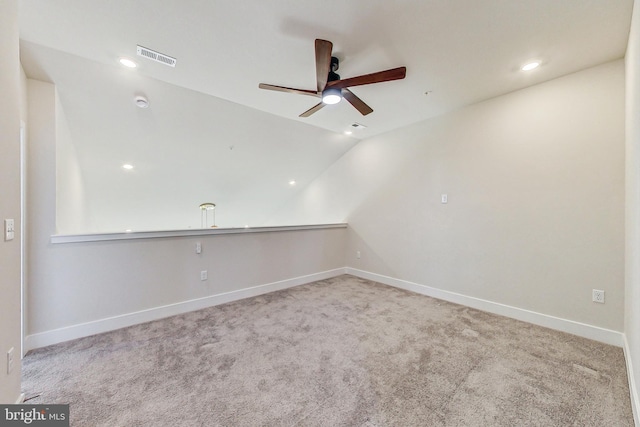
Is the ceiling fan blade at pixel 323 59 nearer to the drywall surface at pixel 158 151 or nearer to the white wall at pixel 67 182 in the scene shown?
the drywall surface at pixel 158 151

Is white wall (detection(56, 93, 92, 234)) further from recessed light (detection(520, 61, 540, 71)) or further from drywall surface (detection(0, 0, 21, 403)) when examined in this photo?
recessed light (detection(520, 61, 540, 71))

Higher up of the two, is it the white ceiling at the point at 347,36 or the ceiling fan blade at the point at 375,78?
the white ceiling at the point at 347,36

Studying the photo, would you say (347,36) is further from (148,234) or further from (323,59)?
(148,234)

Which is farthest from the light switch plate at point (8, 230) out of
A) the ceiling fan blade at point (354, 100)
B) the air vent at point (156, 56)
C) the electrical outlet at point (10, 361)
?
the ceiling fan blade at point (354, 100)

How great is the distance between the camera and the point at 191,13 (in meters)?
1.78

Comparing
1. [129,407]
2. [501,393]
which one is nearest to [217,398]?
[129,407]

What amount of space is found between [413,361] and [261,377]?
1183mm

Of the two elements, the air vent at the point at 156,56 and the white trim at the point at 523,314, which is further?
the white trim at the point at 523,314

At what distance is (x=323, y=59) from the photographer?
6.15 feet

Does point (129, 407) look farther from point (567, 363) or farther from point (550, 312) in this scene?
point (550, 312)

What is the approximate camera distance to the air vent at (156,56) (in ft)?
7.14

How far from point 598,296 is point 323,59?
3.26 meters

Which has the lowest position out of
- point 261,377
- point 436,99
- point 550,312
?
point 261,377

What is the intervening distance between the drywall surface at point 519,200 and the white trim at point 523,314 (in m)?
0.05
